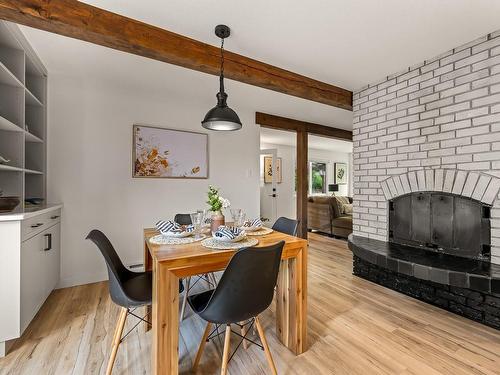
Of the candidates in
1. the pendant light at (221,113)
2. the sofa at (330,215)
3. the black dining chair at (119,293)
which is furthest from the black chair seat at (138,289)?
the sofa at (330,215)

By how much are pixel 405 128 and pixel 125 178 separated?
10.8 feet

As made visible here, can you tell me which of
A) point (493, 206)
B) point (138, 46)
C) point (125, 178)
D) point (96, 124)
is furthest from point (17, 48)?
point (493, 206)

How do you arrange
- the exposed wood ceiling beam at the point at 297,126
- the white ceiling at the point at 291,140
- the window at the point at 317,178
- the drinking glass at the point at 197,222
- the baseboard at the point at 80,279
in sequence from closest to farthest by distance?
the drinking glass at the point at 197,222 < the baseboard at the point at 80,279 < the exposed wood ceiling beam at the point at 297,126 < the white ceiling at the point at 291,140 < the window at the point at 317,178

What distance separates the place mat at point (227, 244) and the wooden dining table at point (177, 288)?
0.04m

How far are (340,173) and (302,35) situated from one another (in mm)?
6651

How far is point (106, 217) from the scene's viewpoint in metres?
2.90

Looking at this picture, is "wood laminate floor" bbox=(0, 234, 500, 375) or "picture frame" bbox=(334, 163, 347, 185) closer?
"wood laminate floor" bbox=(0, 234, 500, 375)

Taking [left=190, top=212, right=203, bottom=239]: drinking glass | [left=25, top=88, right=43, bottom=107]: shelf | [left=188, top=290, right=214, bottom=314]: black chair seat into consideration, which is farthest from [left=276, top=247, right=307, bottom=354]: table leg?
[left=25, top=88, right=43, bottom=107]: shelf

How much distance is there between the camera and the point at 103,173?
288cm

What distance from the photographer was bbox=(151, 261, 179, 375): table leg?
48.2 inches

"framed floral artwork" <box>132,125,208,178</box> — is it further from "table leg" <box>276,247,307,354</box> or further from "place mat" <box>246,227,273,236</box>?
"table leg" <box>276,247,307,354</box>

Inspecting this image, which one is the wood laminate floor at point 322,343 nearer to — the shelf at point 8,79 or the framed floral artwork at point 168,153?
the framed floral artwork at point 168,153

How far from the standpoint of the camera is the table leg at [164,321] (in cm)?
122

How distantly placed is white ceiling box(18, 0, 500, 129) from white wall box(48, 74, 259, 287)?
9.9 inches
